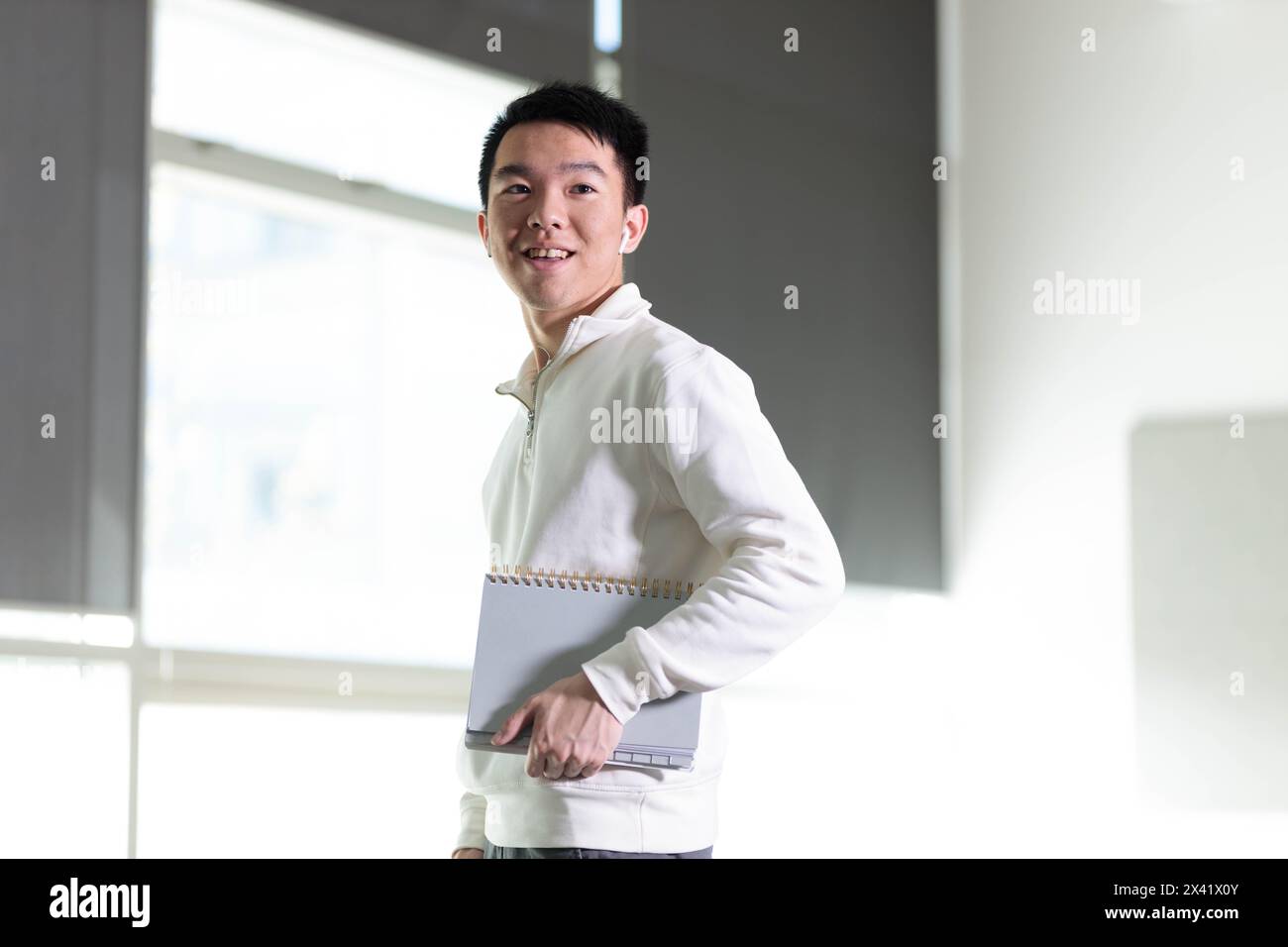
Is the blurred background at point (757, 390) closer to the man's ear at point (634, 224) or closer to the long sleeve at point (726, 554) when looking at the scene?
the man's ear at point (634, 224)

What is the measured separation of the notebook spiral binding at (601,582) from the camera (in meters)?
0.98

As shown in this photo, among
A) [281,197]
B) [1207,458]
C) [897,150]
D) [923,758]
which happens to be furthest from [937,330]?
[281,197]

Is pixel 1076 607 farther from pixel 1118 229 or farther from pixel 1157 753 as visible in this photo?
pixel 1118 229

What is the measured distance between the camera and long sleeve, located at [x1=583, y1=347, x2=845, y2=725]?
935 mm

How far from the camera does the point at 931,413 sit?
380 cm

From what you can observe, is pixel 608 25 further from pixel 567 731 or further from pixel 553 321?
pixel 567 731

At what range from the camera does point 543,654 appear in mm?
979

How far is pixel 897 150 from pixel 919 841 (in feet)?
6.38

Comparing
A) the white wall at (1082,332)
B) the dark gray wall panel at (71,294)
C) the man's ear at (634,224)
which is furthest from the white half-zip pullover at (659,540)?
the white wall at (1082,332)

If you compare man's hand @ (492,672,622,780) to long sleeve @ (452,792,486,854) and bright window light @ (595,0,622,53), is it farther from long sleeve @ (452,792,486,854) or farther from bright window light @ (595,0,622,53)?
bright window light @ (595,0,622,53)

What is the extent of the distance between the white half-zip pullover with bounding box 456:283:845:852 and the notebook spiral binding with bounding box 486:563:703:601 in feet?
0.04

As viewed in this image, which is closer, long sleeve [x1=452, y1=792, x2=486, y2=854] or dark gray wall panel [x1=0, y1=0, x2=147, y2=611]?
long sleeve [x1=452, y1=792, x2=486, y2=854]

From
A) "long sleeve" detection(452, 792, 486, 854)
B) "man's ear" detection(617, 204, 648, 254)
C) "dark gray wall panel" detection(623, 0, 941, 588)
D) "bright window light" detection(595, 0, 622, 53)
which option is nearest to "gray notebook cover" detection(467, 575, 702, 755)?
"long sleeve" detection(452, 792, 486, 854)

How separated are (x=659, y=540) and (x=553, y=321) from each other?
0.79ft
